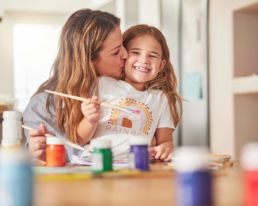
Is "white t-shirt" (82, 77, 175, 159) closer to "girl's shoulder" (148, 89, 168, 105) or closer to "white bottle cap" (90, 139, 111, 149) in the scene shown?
"girl's shoulder" (148, 89, 168, 105)

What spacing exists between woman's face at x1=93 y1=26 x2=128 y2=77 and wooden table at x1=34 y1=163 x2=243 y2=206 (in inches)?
30.8

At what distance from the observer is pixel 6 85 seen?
5.55 meters

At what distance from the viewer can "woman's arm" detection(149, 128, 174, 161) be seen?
1.26m

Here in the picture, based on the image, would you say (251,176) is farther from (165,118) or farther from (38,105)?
(38,105)

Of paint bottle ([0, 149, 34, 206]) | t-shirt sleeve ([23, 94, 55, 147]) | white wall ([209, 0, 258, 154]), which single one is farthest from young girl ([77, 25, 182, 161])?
white wall ([209, 0, 258, 154])

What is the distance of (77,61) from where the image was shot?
1494mm

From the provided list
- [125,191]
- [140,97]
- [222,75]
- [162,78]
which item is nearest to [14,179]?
[125,191]

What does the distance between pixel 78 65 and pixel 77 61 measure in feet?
0.06

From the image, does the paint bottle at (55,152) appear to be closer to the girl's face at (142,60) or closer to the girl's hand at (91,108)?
the girl's hand at (91,108)

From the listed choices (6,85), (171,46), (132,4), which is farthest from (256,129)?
(6,85)

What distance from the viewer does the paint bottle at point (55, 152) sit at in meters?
1.02

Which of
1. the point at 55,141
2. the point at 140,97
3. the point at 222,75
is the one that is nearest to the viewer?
the point at 55,141

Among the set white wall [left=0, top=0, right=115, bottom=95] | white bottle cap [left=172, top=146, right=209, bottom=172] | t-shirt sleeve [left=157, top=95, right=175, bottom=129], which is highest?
white wall [left=0, top=0, right=115, bottom=95]

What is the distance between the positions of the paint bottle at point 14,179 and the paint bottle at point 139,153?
0.43 meters
